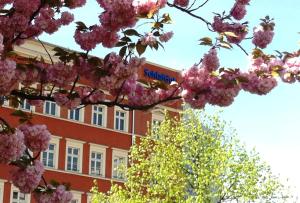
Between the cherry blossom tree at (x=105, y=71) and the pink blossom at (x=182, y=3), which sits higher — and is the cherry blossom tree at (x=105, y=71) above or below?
below

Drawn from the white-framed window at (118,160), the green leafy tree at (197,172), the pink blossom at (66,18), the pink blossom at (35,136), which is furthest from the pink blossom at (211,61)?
the white-framed window at (118,160)

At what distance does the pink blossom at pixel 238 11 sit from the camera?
754cm

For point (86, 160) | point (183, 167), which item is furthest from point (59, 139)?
point (183, 167)

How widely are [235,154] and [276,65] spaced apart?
25.9 metres

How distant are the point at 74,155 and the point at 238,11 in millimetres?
33133

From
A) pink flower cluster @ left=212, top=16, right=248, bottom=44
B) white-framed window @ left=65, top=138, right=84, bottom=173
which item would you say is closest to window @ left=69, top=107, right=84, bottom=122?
white-framed window @ left=65, top=138, right=84, bottom=173

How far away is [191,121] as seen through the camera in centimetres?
3488

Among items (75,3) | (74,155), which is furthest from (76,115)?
(75,3)

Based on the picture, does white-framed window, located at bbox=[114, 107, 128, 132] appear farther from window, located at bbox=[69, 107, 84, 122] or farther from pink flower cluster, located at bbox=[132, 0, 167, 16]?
pink flower cluster, located at bbox=[132, 0, 167, 16]

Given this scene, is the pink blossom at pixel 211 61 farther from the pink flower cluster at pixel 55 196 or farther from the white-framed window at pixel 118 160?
the white-framed window at pixel 118 160

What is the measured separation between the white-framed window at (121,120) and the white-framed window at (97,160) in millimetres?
2219

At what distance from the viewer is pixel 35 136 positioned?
6.28 metres

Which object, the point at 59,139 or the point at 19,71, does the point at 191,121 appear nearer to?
the point at 59,139

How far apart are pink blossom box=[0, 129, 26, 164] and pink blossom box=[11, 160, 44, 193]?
1.06 ft
